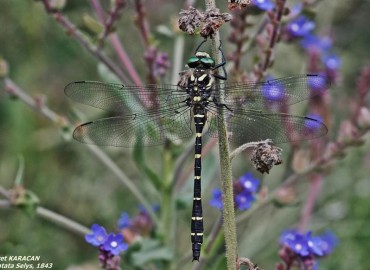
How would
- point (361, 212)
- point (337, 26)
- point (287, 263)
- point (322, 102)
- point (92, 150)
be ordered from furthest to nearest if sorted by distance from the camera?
1. point (337, 26)
2. point (361, 212)
3. point (322, 102)
4. point (92, 150)
5. point (287, 263)

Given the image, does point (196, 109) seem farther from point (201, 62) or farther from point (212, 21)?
point (212, 21)

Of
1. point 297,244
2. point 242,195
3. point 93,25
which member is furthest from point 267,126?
point 93,25

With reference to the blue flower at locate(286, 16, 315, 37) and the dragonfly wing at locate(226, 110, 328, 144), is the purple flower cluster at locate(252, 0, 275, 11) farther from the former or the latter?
the dragonfly wing at locate(226, 110, 328, 144)

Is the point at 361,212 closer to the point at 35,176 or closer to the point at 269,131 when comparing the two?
the point at 269,131

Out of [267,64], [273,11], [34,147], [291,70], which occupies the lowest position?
[267,64]

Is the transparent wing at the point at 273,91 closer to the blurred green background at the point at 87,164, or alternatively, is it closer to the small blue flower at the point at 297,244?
the small blue flower at the point at 297,244

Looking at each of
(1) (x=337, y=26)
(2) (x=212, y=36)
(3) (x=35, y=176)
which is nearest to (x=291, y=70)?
(1) (x=337, y=26)
